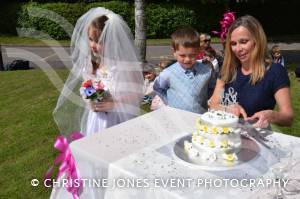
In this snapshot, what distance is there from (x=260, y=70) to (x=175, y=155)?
3.39 feet

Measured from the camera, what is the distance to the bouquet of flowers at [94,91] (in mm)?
2984

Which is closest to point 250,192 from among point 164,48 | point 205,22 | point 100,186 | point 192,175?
point 192,175

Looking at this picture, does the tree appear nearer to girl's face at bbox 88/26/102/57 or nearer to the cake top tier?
A: girl's face at bbox 88/26/102/57

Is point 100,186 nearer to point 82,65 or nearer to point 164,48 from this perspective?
point 82,65

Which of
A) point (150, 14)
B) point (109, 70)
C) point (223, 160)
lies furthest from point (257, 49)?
point (150, 14)

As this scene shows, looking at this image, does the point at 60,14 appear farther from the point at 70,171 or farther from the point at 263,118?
the point at 263,118

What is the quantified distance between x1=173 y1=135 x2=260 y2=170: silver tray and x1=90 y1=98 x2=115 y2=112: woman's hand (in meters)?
0.89

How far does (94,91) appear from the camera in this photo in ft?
9.81

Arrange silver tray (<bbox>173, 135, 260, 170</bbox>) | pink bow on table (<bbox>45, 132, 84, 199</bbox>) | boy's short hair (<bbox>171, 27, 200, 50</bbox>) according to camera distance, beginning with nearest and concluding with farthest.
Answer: silver tray (<bbox>173, 135, 260, 170</bbox>), pink bow on table (<bbox>45, 132, 84, 199</bbox>), boy's short hair (<bbox>171, 27, 200, 50</bbox>)

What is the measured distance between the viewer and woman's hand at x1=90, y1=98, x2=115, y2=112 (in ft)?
10.3

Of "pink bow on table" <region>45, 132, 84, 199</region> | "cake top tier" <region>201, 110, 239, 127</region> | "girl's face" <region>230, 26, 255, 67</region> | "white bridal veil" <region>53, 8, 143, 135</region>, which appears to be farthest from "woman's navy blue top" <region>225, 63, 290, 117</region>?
"pink bow on table" <region>45, 132, 84, 199</region>

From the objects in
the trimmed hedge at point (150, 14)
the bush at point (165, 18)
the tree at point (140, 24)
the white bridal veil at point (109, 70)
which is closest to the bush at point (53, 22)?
the trimmed hedge at point (150, 14)

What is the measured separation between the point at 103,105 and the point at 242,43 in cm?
121

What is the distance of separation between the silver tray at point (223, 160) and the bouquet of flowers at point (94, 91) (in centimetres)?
87
